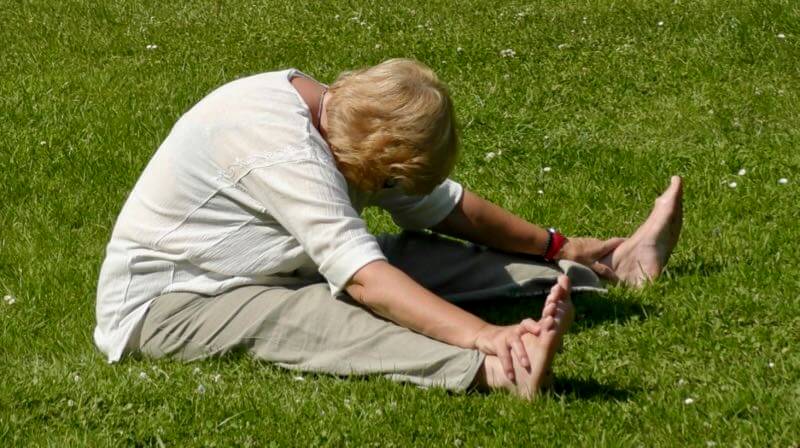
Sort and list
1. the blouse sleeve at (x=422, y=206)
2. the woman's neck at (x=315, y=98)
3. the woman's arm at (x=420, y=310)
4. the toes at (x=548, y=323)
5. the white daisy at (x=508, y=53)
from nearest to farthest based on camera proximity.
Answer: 1. the toes at (x=548, y=323)
2. the woman's arm at (x=420, y=310)
3. the woman's neck at (x=315, y=98)
4. the blouse sleeve at (x=422, y=206)
5. the white daisy at (x=508, y=53)

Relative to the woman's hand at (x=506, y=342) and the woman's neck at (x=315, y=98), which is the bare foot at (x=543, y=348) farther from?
the woman's neck at (x=315, y=98)

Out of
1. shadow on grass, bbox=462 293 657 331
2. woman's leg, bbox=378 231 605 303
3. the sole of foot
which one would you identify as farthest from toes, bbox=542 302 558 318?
woman's leg, bbox=378 231 605 303

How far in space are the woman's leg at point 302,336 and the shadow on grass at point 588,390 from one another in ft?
0.96

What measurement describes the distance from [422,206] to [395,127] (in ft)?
3.05

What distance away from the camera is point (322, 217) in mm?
4363

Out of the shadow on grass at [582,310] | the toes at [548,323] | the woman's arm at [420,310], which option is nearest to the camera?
the toes at [548,323]

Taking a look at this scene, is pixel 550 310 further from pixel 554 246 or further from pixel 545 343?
pixel 554 246

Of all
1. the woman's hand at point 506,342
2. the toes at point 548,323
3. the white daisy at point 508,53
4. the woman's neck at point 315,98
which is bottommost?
the white daisy at point 508,53

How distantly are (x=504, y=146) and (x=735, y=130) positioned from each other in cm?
120

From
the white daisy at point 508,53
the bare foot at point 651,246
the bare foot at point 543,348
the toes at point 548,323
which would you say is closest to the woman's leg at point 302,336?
the bare foot at point 543,348

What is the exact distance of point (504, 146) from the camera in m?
7.21

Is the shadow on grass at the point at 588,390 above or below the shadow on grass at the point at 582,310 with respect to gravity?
above

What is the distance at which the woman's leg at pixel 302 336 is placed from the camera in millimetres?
4363

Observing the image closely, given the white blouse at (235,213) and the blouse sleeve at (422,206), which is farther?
the blouse sleeve at (422,206)
